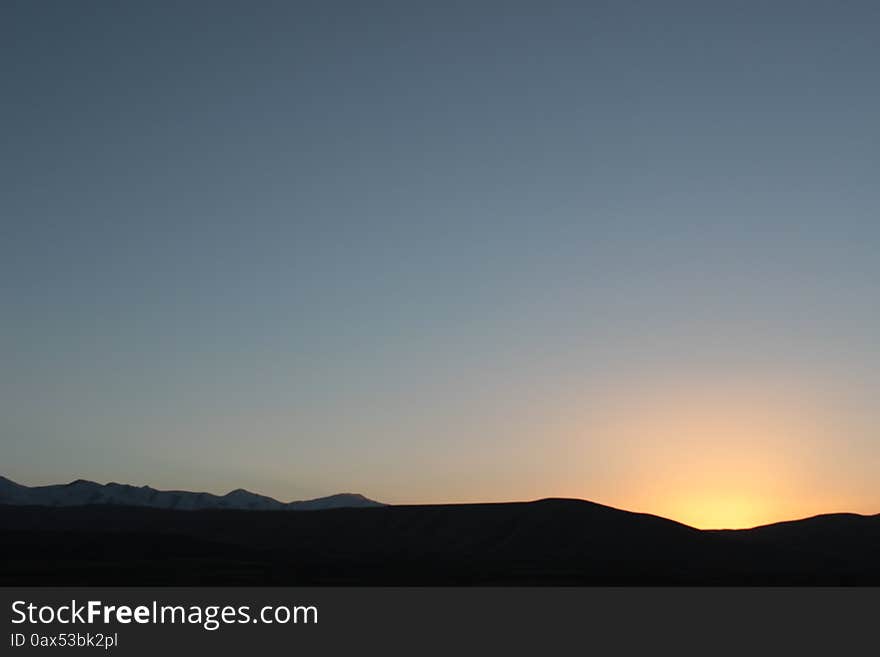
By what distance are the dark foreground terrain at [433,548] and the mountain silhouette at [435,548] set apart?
0.21 m

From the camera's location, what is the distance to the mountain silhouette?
80000 mm

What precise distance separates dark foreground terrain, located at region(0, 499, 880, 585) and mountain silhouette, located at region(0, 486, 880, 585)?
0.21 meters

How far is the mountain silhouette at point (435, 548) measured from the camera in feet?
262

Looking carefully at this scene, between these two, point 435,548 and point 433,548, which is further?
point 435,548

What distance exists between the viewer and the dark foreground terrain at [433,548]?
262 ft

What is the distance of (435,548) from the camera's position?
132500 mm

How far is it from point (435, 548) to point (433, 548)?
0.31 m

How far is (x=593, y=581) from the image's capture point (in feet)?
258
